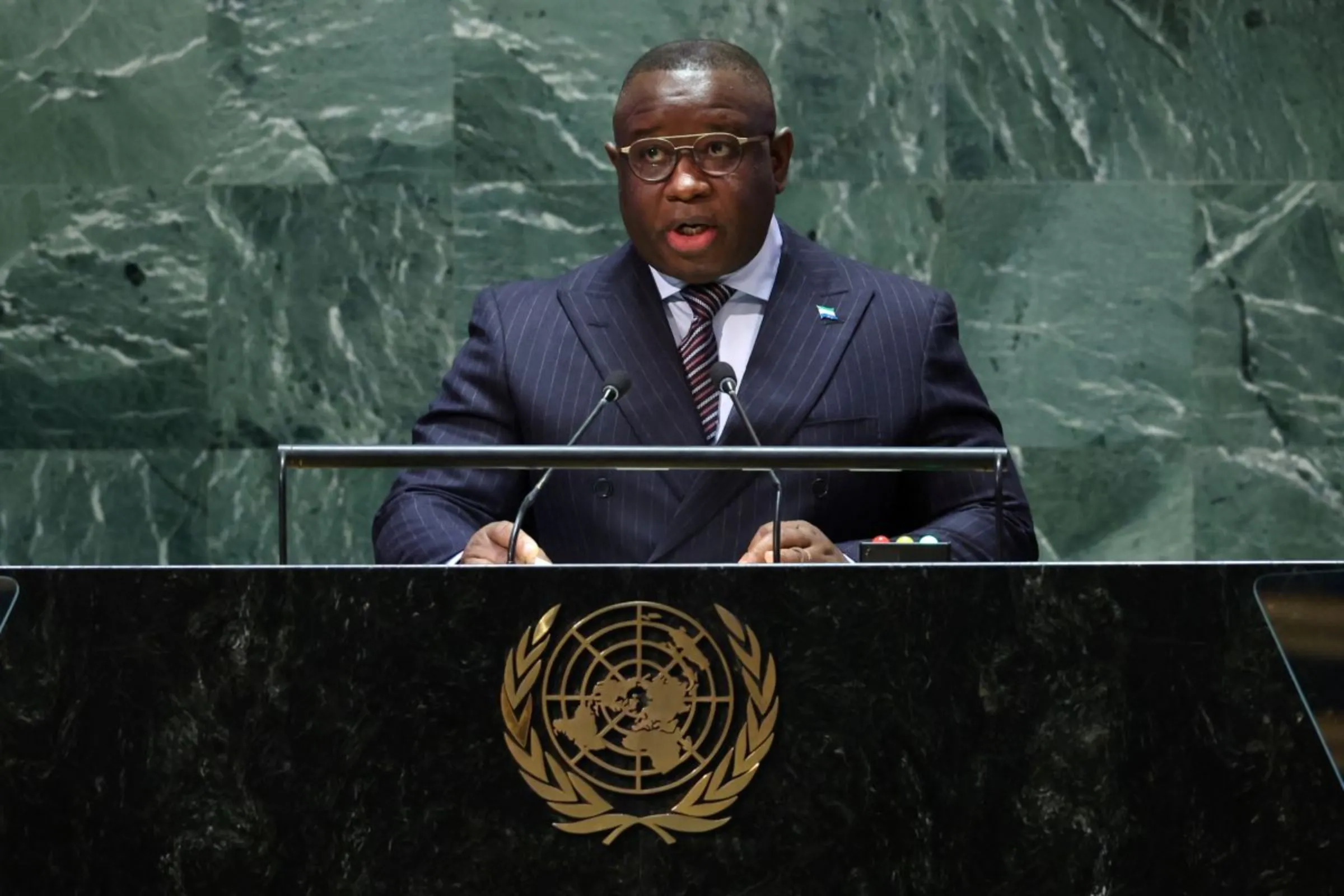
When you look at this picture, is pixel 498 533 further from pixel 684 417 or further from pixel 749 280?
pixel 749 280

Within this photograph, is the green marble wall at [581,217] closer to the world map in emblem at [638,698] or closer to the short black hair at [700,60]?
the short black hair at [700,60]

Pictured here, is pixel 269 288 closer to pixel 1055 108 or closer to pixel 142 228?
pixel 142 228

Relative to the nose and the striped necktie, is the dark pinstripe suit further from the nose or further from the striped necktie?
the nose

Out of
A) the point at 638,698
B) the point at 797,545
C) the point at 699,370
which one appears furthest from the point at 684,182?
the point at 638,698

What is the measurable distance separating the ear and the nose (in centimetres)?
19

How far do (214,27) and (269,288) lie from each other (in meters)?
0.66

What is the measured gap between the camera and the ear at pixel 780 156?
3.88 metres

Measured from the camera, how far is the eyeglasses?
3.72 m

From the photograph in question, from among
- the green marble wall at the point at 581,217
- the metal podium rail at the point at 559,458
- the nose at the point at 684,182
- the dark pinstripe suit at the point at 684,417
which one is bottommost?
the green marble wall at the point at 581,217

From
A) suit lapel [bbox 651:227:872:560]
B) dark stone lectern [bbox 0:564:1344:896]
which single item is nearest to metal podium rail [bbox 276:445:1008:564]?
dark stone lectern [bbox 0:564:1344:896]

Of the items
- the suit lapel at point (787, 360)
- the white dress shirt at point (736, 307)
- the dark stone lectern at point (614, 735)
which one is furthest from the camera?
the white dress shirt at point (736, 307)

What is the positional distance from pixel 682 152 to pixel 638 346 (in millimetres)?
352

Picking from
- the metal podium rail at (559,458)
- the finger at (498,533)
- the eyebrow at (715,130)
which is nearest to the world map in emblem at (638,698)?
the metal podium rail at (559,458)

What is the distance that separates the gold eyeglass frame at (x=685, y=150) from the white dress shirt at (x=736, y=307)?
0.65 feet
